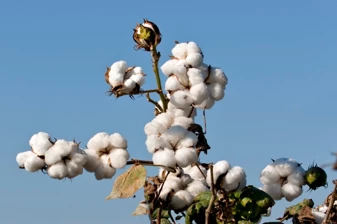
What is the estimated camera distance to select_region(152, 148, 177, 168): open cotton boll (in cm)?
443

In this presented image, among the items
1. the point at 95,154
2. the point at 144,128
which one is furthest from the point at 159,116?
the point at 95,154

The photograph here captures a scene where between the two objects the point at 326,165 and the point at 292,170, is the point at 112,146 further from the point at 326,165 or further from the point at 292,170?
the point at 326,165

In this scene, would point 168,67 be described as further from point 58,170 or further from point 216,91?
point 58,170

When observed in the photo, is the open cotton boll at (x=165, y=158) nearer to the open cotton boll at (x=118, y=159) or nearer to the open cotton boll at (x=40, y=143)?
the open cotton boll at (x=118, y=159)

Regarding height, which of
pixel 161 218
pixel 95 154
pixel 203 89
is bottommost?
pixel 161 218

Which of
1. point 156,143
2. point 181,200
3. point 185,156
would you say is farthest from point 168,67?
point 181,200

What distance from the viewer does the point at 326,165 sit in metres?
3.85

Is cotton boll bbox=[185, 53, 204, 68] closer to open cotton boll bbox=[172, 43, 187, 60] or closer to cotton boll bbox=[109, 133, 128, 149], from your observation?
open cotton boll bbox=[172, 43, 187, 60]

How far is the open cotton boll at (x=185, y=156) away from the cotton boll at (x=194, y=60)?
0.61m

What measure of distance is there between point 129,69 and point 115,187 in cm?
67

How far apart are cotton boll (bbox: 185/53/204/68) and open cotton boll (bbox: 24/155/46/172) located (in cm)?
100

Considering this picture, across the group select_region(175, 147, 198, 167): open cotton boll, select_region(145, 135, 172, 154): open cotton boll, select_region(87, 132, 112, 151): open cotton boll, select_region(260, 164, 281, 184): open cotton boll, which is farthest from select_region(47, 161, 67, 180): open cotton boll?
select_region(260, 164, 281, 184): open cotton boll

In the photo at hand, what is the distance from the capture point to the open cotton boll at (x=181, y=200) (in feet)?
15.9

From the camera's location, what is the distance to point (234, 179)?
4.64 meters
